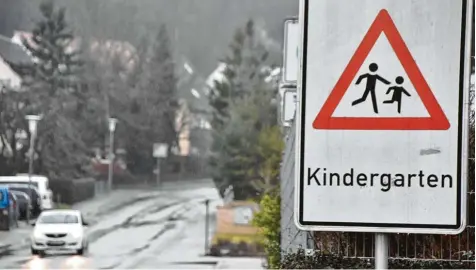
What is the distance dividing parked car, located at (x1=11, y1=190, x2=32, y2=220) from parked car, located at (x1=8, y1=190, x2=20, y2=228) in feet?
0.14

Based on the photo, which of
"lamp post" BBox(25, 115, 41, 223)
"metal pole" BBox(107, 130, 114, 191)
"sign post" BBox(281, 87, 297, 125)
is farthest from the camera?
"metal pole" BBox(107, 130, 114, 191)

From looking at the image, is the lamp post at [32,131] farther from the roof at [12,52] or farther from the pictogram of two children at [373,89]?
the pictogram of two children at [373,89]

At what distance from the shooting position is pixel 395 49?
36.1 inches

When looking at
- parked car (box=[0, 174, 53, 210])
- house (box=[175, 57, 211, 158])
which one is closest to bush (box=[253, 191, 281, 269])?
parked car (box=[0, 174, 53, 210])

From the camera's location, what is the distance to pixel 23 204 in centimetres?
977

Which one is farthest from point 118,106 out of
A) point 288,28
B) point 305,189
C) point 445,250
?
point 305,189

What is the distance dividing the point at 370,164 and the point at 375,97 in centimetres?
7

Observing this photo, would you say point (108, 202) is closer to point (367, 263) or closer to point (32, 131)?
point (32, 131)

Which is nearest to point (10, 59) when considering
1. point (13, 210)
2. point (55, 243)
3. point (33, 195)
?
point (33, 195)

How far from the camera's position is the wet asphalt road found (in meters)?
10.5

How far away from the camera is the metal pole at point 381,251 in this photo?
0.93 m

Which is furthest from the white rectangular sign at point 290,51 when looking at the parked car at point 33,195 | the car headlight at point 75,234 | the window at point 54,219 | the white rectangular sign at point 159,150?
the white rectangular sign at point 159,150

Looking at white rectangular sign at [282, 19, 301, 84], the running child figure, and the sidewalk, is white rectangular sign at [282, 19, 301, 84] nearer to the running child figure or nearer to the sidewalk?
the running child figure

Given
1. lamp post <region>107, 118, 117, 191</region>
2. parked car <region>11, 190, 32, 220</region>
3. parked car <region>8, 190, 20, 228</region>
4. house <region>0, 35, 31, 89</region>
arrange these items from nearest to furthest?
1. parked car <region>8, 190, 20, 228</region>
2. parked car <region>11, 190, 32, 220</region>
3. house <region>0, 35, 31, 89</region>
4. lamp post <region>107, 118, 117, 191</region>
